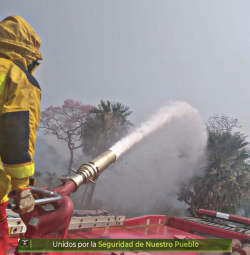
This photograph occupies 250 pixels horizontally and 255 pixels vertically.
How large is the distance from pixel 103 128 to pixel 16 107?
17534 mm

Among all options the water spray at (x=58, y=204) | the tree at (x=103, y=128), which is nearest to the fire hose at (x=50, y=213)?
the water spray at (x=58, y=204)

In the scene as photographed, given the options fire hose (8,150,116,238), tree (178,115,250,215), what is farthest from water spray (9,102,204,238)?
tree (178,115,250,215)

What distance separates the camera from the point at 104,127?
1956 centimetres

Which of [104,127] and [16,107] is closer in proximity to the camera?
[16,107]

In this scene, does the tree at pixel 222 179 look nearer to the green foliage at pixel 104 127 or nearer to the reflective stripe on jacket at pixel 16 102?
the green foliage at pixel 104 127

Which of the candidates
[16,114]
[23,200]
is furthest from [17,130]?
[23,200]

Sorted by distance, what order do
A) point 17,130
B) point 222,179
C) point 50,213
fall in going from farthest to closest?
point 222,179 < point 50,213 < point 17,130

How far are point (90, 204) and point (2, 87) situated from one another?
1831cm

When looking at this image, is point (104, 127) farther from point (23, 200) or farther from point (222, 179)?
point (23, 200)

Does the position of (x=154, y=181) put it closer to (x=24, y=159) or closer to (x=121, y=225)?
(x=121, y=225)

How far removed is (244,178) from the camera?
1769 cm

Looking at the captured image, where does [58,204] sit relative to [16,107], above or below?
below

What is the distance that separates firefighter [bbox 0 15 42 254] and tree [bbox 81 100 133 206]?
649 inches

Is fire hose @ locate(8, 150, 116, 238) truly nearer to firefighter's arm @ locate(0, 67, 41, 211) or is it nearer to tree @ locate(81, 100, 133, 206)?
firefighter's arm @ locate(0, 67, 41, 211)
